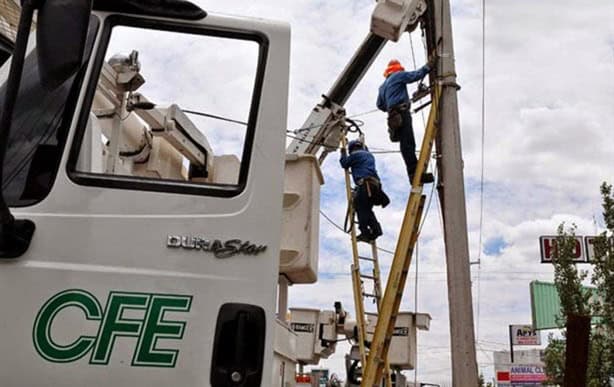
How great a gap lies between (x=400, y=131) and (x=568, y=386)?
3.57m

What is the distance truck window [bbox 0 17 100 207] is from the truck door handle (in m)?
0.71

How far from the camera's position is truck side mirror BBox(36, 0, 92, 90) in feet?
6.23

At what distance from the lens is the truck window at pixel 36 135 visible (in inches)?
88.3

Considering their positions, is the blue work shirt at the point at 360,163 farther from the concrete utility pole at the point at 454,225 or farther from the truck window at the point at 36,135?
the truck window at the point at 36,135

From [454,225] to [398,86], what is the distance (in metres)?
1.31

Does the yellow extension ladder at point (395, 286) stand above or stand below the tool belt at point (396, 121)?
below

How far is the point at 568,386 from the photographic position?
229cm

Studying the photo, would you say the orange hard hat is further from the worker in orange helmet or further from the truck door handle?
the truck door handle

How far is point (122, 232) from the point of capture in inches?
87.6

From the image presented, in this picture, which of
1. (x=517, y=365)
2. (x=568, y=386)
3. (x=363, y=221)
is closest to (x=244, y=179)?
(x=568, y=386)

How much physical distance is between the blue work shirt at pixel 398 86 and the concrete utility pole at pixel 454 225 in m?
0.21

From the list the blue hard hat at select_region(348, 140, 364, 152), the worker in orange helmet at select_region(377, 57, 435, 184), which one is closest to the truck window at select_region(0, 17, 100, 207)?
the worker in orange helmet at select_region(377, 57, 435, 184)

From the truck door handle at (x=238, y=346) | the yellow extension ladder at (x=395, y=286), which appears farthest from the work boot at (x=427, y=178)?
the truck door handle at (x=238, y=346)

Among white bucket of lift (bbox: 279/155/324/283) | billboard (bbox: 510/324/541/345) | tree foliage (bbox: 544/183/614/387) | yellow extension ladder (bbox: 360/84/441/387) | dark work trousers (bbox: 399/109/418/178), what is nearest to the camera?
white bucket of lift (bbox: 279/155/324/283)
